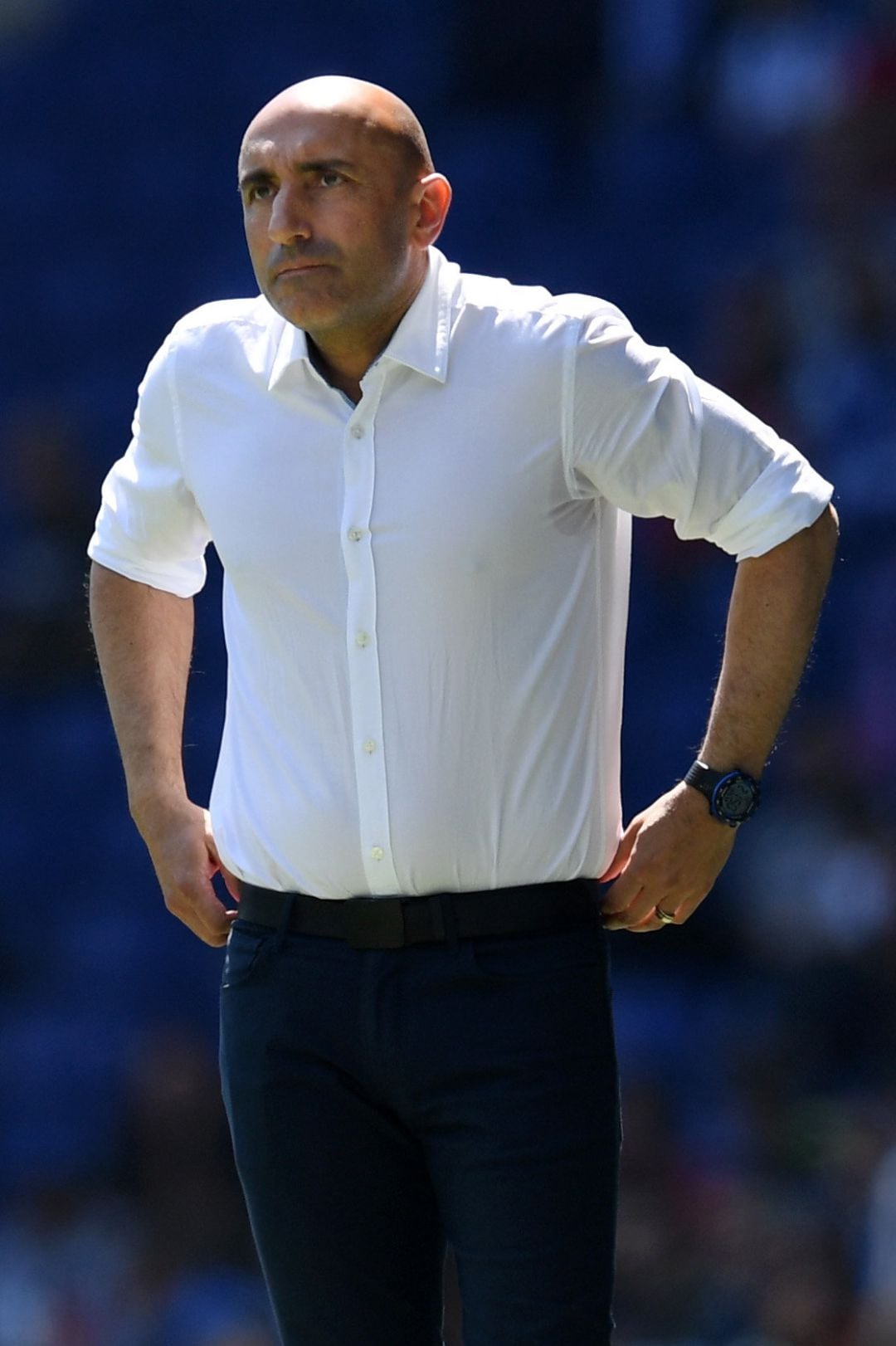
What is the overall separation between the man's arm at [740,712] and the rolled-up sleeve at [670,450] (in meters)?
0.03

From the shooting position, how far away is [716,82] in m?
7.02

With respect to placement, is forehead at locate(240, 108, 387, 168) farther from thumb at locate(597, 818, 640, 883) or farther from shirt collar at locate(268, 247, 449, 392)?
thumb at locate(597, 818, 640, 883)

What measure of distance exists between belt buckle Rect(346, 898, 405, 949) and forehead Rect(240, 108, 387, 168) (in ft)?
2.30

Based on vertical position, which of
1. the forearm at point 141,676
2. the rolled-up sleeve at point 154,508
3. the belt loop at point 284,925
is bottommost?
the belt loop at point 284,925

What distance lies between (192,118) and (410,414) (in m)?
6.13

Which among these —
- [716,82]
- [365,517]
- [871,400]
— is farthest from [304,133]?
[716,82]

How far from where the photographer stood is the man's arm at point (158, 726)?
2.39 metres

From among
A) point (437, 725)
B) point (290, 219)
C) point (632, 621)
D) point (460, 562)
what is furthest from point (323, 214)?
point (632, 621)

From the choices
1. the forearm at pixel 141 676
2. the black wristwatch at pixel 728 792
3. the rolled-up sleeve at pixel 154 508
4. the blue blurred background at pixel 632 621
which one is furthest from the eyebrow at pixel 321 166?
the blue blurred background at pixel 632 621

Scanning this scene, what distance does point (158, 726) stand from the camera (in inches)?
96.3

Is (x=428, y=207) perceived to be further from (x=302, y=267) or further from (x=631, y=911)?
(x=631, y=911)

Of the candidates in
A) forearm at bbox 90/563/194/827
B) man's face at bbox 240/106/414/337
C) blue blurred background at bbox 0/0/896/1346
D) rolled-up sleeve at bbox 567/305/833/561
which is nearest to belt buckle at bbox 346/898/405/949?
forearm at bbox 90/563/194/827

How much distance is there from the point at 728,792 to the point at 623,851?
0.14 m

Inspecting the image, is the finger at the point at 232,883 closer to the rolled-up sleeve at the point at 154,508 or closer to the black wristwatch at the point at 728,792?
the rolled-up sleeve at the point at 154,508
